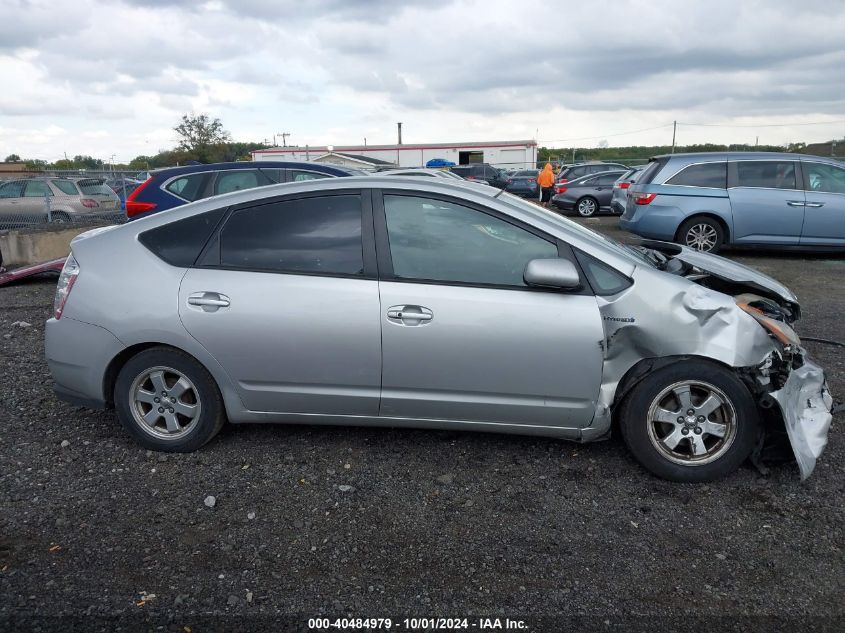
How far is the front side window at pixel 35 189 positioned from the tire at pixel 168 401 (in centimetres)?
1270

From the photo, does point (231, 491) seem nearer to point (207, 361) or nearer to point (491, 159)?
point (207, 361)

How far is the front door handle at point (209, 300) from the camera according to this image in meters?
3.62

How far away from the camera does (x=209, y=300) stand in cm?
363

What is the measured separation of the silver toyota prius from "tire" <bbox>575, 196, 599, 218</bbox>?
15.8 metres

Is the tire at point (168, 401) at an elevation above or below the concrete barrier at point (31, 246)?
below

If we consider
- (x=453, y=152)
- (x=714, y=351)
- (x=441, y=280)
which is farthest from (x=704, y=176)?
(x=453, y=152)

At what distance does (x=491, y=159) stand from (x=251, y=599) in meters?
51.3

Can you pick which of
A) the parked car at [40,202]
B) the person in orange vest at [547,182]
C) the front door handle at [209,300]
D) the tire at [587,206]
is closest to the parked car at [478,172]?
the person in orange vest at [547,182]

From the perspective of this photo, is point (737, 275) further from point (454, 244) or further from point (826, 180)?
point (826, 180)

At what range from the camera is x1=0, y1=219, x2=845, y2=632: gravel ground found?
2.63 metres

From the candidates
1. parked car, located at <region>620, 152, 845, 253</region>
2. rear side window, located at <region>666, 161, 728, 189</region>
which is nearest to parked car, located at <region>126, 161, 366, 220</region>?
parked car, located at <region>620, 152, 845, 253</region>

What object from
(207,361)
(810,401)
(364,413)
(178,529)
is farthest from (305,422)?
(810,401)

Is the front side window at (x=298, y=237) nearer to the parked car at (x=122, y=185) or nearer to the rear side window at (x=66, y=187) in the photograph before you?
the rear side window at (x=66, y=187)

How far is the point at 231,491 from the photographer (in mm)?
3508
